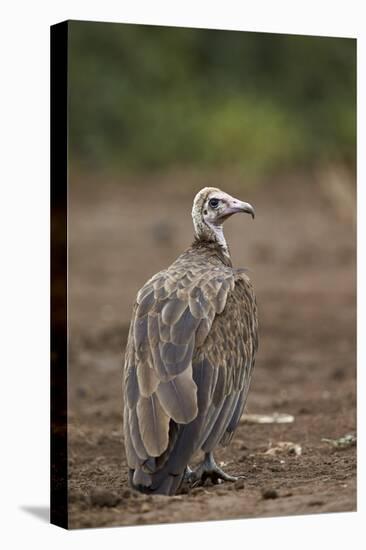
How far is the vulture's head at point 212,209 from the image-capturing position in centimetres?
905

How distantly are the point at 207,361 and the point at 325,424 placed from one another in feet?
8.97

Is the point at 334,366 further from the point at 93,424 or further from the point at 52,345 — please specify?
the point at 52,345

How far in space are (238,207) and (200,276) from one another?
0.59m

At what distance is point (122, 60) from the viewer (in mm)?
18859

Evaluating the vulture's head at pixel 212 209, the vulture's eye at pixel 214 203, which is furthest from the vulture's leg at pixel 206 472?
the vulture's eye at pixel 214 203

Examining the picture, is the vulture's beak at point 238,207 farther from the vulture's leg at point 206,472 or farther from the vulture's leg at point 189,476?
the vulture's leg at point 189,476

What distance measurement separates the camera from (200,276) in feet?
28.7

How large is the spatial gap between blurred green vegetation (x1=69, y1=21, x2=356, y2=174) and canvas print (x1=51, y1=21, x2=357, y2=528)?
1.4 inches

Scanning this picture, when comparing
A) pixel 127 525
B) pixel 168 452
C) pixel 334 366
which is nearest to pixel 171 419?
pixel 168 452

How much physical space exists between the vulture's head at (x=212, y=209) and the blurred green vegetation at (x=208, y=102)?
9.63 metres

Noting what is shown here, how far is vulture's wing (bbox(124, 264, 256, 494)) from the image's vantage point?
26.5 feet

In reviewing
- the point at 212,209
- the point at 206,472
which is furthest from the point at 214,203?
the point at 206,472

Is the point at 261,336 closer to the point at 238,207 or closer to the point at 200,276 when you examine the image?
the point at 238,207

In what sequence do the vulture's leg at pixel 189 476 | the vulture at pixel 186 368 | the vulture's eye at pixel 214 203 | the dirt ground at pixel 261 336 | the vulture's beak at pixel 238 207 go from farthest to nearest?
1. the vulture's eye at pixel 214 203
2. the vulture's beak at pixel 238 207
3. the dirt ground at pixel 261 336
4. the vulture's leg at pixel 189 476
5. the vulture at pixel 186 368
